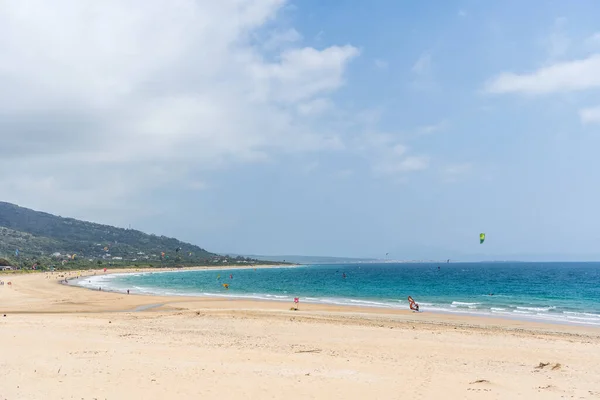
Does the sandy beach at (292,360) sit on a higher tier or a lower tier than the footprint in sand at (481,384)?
lower

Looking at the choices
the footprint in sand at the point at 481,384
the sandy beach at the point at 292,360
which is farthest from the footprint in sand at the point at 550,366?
the footprint in sand at the point at 481,384

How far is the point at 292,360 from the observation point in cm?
1407

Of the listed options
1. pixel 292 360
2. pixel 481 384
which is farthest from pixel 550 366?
pixel 292 360

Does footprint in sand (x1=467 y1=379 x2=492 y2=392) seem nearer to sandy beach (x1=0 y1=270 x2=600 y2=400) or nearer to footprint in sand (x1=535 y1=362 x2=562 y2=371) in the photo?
sandy beach (x1=0 y1=270 x2=600 y2=400)

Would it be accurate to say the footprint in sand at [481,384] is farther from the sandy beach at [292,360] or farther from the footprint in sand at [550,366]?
the footprint in sand at [550,366]

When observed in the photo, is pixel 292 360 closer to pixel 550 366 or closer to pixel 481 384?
pixel 481 384

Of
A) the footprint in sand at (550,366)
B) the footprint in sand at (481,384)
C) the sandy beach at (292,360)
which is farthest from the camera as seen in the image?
the footprint in sand at (550,366)

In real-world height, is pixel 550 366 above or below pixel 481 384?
below

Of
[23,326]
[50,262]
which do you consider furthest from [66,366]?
[50,262]

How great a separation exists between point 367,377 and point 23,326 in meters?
16.6

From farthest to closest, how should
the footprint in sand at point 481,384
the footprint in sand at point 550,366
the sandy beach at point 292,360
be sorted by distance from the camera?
the footprint in sand at point 550,366, the footprint in sand at point 481,384, the sandy beach at point 292,360

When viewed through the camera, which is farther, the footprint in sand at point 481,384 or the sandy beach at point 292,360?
the footprint in sand at point 481,384

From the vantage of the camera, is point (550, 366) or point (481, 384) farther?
point (550, 366)

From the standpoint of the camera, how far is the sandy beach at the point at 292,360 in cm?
1062
